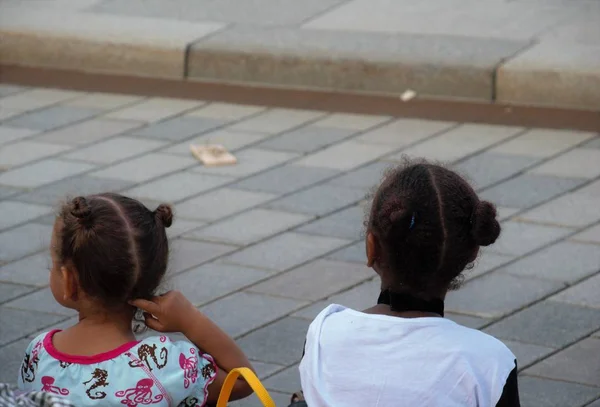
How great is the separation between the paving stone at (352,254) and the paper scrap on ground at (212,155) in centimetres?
116

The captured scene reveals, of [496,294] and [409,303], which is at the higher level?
[409,303]

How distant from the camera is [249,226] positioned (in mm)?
5012

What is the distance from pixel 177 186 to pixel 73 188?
0.46 meters

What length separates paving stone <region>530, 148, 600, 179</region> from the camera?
18.1 feet

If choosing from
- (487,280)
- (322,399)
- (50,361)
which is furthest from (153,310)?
(487,280)

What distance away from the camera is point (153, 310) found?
2854 mm

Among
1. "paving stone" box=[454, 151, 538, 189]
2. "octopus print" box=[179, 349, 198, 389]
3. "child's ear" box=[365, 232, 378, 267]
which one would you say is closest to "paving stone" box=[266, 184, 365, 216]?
"paving stone" box=[454, 151, 538, 189]

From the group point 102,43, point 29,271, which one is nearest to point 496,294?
point 29,271

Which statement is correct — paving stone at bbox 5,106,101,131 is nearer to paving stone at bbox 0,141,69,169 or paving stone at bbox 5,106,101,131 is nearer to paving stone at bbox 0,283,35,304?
paving stone at bbox 0,141,69,169

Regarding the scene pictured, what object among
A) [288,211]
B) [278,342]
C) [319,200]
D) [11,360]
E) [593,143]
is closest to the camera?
[11,360]

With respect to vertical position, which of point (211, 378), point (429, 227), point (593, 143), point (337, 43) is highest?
point (429, 227)

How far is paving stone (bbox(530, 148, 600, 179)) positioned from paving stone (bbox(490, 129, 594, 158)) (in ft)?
0.26

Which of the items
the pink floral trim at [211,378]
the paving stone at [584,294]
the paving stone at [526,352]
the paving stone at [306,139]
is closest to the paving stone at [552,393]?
the paving stone at [526,352]

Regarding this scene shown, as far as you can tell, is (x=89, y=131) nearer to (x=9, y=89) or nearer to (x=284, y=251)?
(x=9, y=89)
